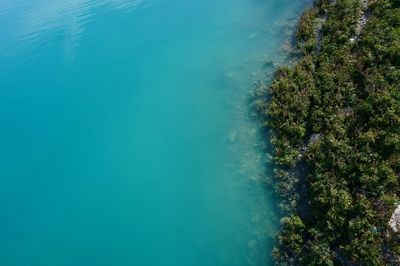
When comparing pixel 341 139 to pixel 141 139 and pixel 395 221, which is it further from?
pixel 141 139

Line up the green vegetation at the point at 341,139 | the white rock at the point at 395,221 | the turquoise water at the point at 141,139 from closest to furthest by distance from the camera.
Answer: the white rock at the point at 395,221
the green vegetation at the point at 341,139
the turquoise water at the point at 141,139

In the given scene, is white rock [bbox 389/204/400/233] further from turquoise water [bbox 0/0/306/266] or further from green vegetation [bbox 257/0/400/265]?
turquoise water [bbox 0/0/306/266]

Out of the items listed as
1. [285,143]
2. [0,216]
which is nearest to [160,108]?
[285,143]

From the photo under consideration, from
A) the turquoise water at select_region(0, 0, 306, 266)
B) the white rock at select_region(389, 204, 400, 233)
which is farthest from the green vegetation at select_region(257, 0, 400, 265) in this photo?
the turquoise water at select_region(0, 0, 306, 266)

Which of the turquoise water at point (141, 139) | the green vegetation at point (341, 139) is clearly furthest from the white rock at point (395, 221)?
the turquoise water at point (141, 139)

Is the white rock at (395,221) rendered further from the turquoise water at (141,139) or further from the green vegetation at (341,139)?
the turquoise water at (141,139)

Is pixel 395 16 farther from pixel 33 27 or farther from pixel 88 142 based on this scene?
pixel 33 27

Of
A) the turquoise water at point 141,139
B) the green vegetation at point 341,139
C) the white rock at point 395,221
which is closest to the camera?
the white rock at point 395,221

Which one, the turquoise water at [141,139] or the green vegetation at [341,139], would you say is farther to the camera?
the turquoise water at [141,139]
